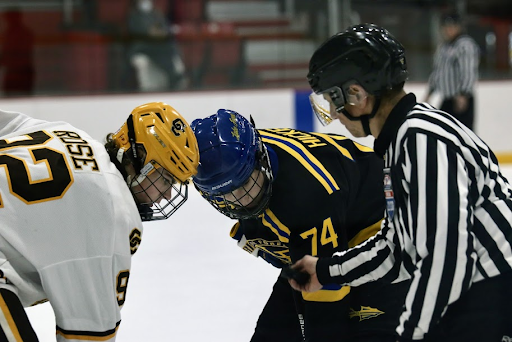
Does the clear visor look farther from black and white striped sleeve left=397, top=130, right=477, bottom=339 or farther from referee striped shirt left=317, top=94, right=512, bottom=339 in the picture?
black and white striped sleeve left=397, top=130, right=477, bottom=339

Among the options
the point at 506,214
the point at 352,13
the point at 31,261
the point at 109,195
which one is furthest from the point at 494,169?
the point at 352,13

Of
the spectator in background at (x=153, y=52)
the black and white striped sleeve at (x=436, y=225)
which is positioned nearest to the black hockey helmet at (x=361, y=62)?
the black and white striped sleeve at (x=436, y=225)

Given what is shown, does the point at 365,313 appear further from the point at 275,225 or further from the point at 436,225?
the point at 436,225

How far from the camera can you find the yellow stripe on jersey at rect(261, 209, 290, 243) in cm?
215

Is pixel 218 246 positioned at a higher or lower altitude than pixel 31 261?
lower

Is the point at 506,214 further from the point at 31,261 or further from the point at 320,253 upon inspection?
the point at 31,261

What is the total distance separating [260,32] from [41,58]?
6.94ft

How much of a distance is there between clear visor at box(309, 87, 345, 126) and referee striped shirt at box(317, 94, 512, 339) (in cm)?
14

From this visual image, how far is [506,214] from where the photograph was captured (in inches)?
63.1

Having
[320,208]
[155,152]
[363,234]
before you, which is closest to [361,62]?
[320,208]

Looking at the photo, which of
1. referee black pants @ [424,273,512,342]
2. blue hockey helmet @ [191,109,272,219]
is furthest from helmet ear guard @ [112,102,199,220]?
referee black pants @ [424,273,512,342]

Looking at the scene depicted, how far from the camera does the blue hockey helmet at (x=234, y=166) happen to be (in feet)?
7.01

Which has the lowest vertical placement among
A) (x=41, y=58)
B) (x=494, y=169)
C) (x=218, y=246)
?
(x=218, y=246)

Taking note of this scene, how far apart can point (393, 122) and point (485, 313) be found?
1.48 ft
